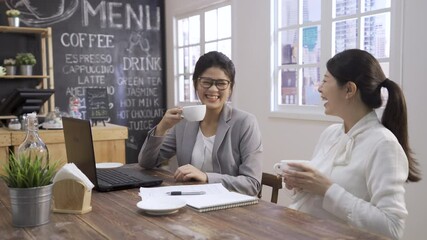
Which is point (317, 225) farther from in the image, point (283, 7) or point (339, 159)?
point (283, 7)

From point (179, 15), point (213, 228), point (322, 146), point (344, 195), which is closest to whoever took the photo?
point (213, 228)

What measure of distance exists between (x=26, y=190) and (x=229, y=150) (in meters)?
1.01

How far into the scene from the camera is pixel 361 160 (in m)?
1.47

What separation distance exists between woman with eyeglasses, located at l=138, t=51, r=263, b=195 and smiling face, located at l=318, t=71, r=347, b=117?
17.5 inches

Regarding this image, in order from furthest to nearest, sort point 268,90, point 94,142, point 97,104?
1. point 97,104
2. point 268,90
3. point 94,142

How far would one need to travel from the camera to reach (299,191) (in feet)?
5.28

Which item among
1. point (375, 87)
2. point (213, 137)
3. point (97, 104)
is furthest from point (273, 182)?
point (97, 104)

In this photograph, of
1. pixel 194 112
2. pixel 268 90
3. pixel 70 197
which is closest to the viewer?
pixel 70 197

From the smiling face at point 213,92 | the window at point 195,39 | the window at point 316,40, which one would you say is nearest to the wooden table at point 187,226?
the smiling face at point 213,92

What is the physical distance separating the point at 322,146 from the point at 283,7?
7.07 feet

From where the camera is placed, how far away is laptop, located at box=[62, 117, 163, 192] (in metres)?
1.54

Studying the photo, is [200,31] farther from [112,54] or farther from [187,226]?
[187,226]

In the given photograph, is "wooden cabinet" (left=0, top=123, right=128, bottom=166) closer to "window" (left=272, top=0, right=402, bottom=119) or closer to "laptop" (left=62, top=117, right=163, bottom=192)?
"window" (left=272, top=0, right=402, bottom=119)

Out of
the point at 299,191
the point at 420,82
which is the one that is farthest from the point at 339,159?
the point at 420,82
